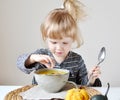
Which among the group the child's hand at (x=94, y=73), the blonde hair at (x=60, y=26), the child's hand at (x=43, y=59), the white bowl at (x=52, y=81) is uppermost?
the blonde hair at (x=60, y=26)

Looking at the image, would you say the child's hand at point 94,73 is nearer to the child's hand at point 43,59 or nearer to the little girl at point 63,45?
the little girl at point 63,45

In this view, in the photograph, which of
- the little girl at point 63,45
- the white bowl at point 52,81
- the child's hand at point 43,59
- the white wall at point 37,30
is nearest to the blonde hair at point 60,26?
the little girl at point 63,45

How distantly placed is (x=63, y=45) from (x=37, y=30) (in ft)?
2.53

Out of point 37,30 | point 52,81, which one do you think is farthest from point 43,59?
point 37,30

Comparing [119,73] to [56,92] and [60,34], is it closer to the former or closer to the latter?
[60,34]

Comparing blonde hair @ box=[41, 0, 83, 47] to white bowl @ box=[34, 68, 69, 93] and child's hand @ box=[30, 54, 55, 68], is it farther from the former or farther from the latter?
white bowl @ box=[34, 68, 69, 93]

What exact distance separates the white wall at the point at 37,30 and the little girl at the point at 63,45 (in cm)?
59

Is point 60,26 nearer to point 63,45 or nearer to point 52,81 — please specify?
point 63,45

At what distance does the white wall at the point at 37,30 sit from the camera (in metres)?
1.84

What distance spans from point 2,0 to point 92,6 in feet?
1.92

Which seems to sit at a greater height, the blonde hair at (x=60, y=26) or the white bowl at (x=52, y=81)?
the blonde hair at (x=60, y=26)

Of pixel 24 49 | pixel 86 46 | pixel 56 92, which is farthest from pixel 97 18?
pixel 56 92

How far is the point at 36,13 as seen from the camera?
1.84 meters

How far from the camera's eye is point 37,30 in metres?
1.86
